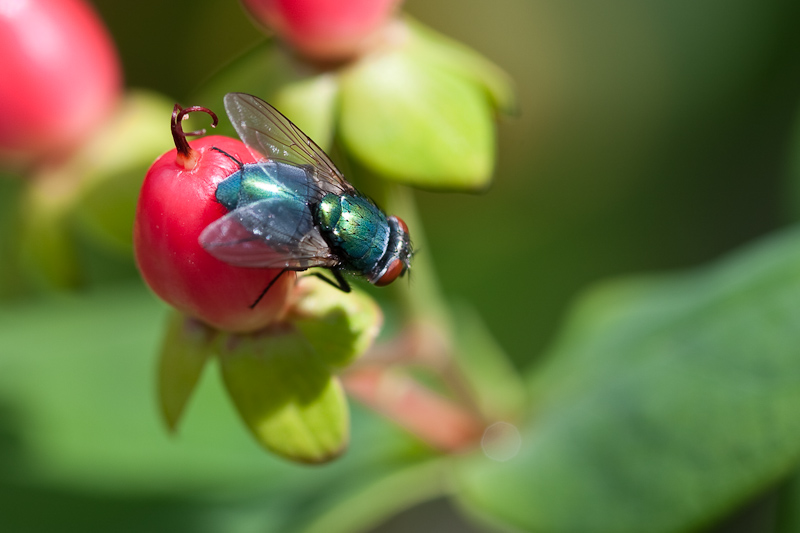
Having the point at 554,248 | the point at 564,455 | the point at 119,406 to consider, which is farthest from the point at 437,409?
the point at 554,248

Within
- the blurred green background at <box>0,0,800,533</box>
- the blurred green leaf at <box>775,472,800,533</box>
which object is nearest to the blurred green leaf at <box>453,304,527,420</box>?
the blurred green background at <box>0,0,800,533</box>

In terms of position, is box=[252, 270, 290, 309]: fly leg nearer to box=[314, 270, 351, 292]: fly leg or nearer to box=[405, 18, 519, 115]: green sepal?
box=[314, 270, 351, 292]: fly leg

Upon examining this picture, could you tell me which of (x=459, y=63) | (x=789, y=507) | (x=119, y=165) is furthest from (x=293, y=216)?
(x=789, y=507)

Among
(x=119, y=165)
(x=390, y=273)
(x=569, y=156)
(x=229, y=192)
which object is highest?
(x=229, y=192)

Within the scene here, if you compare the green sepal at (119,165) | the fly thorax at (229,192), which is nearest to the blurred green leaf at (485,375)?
the green sepal at (119,165)

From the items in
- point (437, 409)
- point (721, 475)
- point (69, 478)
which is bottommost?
point (69, 478)

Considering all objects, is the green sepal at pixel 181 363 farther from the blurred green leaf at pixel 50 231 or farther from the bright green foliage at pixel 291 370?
the blurred green leaf at pixel 50 231

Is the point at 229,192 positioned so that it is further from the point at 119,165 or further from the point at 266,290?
the point at 119,165

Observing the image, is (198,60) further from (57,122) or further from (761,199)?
(761,199)
